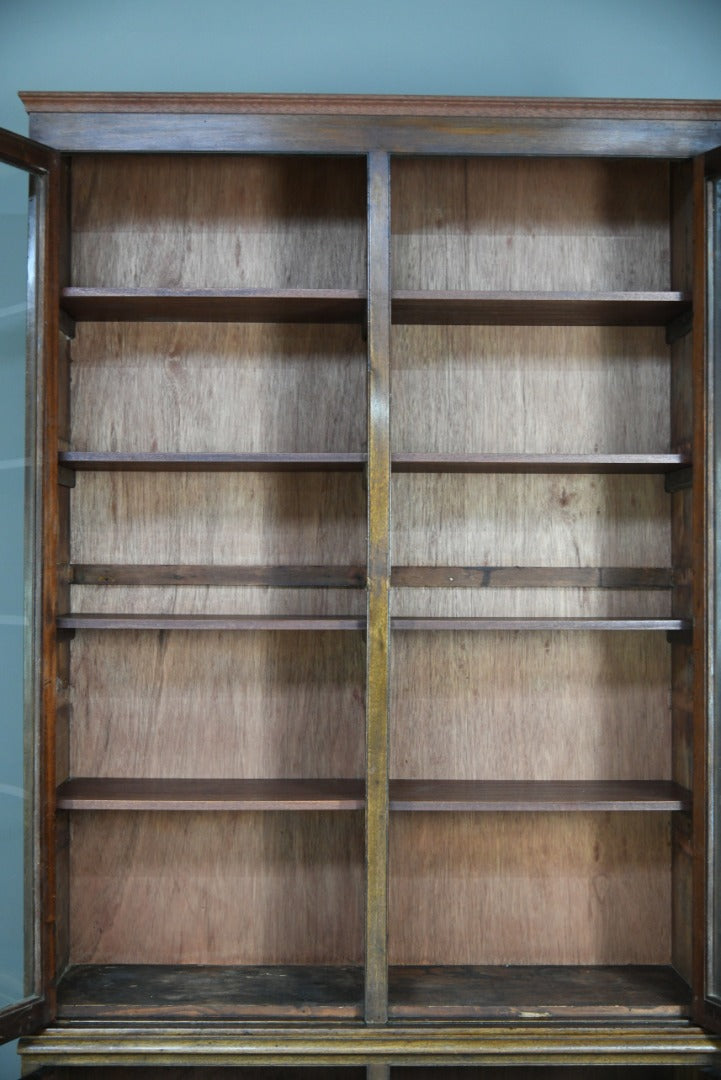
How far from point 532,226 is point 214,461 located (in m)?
1.02

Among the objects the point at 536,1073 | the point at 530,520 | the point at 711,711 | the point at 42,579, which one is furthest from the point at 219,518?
the point at 536,1073

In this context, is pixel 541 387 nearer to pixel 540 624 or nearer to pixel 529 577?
pixel 529 577

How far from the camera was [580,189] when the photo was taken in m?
2.26

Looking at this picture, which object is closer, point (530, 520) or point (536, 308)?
point (536, 308)

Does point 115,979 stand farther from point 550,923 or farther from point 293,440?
point 293,440

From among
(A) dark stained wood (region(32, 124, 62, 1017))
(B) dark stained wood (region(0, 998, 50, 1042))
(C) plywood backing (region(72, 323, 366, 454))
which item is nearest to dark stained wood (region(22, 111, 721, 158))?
(A) dark stained wood (region(32, 124, 62, 1017))

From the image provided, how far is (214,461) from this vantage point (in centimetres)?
198

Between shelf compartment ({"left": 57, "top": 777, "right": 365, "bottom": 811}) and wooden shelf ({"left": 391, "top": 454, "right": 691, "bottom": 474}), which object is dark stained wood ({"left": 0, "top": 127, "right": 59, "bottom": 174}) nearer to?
wooden shelf ({"left": 391, "top": 454, "right": 691, "bottom": 474})

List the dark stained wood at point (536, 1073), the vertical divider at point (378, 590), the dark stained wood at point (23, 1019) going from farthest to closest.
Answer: the dark stained wood at point (536, 1073), the vertical divider at point (378, 590), the dark stained wood at point (23, 1019)

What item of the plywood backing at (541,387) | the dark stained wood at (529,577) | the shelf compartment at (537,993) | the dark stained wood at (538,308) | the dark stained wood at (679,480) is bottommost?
the shelf compartment at (537,993)

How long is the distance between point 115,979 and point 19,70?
90.5 inches

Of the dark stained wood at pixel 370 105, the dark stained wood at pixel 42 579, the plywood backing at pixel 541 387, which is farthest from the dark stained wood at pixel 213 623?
the dark stained wood at pixel 370 105

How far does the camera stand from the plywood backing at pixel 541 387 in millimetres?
2250

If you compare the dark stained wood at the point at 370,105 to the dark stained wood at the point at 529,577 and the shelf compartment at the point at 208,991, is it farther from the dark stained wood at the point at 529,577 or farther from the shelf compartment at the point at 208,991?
the shelf compartment at the point at 208,991
